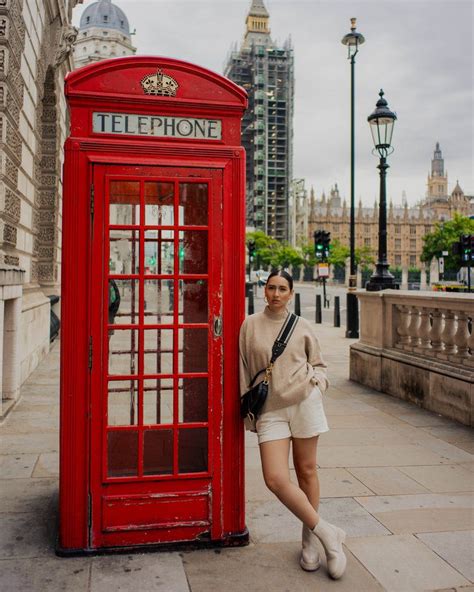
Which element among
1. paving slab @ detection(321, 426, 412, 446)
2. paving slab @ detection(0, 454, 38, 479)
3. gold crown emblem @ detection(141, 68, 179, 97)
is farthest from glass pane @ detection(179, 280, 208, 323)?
paving slab @ detection(321, 426, 412, 446)

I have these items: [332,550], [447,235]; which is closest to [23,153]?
[332,550]

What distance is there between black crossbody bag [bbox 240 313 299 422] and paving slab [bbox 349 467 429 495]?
1.81m

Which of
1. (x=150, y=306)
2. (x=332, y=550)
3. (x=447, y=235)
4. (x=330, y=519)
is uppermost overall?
(x=447, y=235)

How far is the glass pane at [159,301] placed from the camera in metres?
3.53

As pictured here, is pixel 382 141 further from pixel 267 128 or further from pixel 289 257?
pixel 267 128

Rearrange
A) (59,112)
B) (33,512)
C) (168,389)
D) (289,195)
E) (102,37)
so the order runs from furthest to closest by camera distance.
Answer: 1. (289,195)
2. (102,37)
3. (59,112)
4. (33,512)
5. (168,389)

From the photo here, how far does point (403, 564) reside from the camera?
338 cm

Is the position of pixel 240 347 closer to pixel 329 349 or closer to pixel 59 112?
pixel 329 349

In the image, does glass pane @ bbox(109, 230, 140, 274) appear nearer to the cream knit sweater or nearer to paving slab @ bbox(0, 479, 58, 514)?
the cream knit sweater

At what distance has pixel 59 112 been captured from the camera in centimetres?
1376

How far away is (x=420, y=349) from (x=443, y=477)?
2986 millimetres

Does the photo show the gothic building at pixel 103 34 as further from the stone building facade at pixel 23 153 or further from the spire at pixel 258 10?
the stone building facade at pixel 23 153

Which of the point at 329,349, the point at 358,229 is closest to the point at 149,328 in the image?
the point at 329,349

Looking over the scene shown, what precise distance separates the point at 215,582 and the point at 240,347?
1287mm
